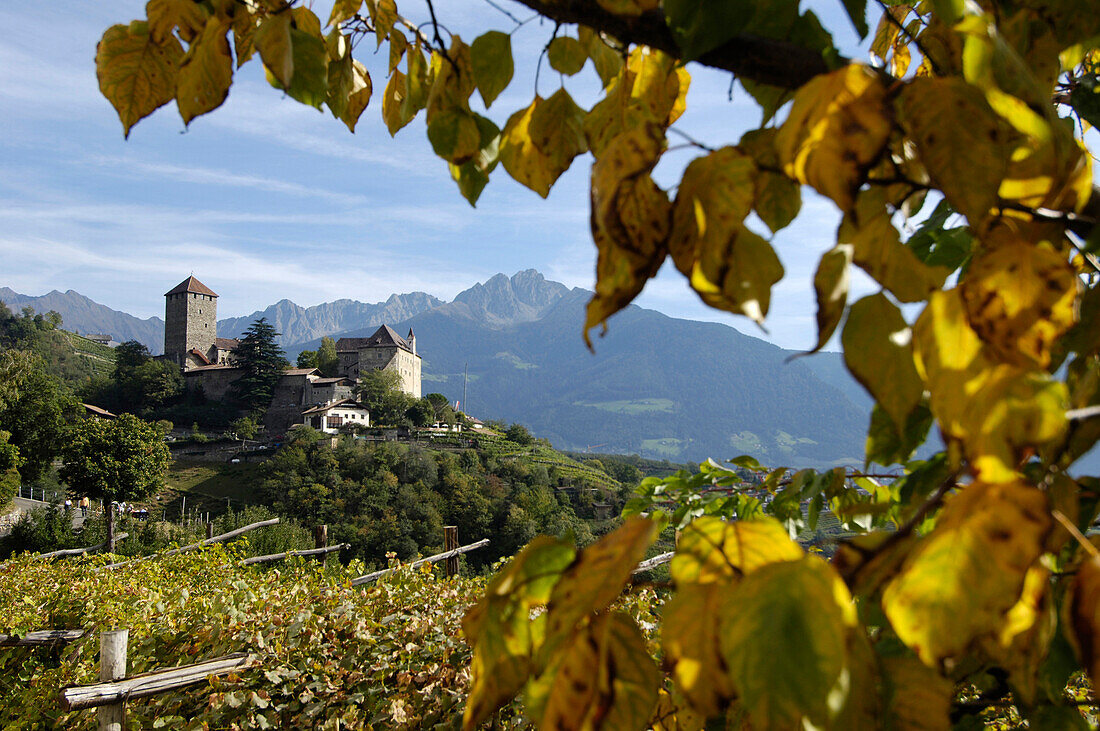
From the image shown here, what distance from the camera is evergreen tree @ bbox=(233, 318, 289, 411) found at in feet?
140

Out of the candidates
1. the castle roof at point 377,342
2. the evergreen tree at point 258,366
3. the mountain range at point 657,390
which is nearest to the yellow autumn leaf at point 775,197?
the evergreen tree at point 258,366

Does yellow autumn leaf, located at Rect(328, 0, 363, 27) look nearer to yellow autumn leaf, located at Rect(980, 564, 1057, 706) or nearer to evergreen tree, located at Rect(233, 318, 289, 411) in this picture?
yellow autumn leaf, located at Rect(980, 564, 1057, 706)

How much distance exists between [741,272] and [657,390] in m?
160

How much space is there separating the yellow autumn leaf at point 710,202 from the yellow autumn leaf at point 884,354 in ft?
0.30

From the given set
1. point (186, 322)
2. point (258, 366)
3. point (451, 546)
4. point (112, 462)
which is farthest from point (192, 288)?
point (451, 546)

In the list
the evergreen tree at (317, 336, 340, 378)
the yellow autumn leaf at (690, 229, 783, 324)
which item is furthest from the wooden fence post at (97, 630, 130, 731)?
the evergreen tree at (317, 336, 340, 378)

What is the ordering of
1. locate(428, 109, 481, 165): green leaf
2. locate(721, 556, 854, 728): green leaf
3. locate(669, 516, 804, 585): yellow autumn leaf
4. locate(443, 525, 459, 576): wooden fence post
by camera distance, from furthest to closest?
1. locate(443, 525, 459, 576): wooden fence post
2. locate(428, 109, 481, 165): green leaf
3. locate(669, 516, 804, 585): yellow autumn leaf
4. locate(721, 556, 854, 728): green leaf

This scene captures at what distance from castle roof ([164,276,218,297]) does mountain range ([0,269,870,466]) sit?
75.1m

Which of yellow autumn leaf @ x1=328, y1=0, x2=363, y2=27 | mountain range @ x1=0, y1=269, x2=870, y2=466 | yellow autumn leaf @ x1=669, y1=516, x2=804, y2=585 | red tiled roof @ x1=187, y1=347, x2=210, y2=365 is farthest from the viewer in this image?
mountain range @ x1=0, y1=269, x2=870, y2=466

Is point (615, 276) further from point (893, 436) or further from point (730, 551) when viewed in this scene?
point (893, 436)

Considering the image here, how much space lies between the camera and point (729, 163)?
1.21 feet

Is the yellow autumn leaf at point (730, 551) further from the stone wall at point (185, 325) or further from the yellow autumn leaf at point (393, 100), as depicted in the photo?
the stone wall at point (185, 325)

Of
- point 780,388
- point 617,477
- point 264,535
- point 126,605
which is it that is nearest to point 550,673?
point 126,605

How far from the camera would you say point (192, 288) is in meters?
50.6
